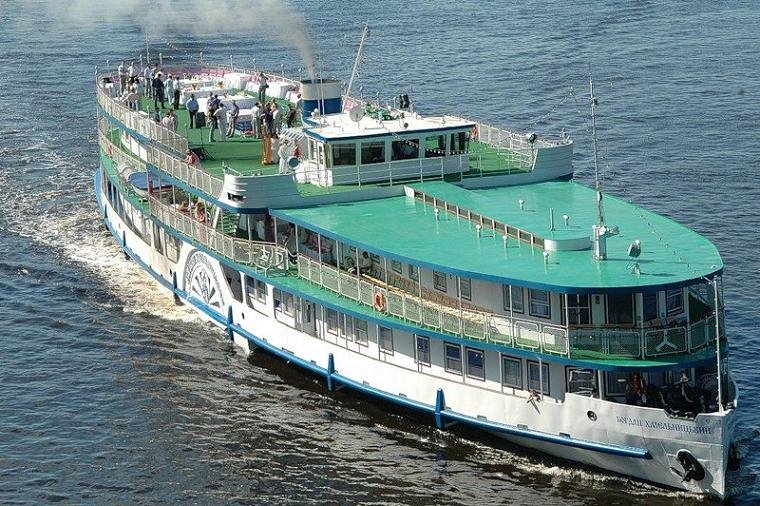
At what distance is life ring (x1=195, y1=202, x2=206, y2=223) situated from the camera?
56031mm

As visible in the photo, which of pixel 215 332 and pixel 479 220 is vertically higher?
pixel 479 220

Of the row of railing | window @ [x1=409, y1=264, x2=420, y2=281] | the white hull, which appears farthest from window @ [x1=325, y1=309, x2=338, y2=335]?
the row of railing

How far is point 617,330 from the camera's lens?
1613 inches

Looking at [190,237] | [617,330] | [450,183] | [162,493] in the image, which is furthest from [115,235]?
[617,330]

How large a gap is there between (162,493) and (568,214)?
16.1m

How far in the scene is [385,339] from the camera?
46594 mm

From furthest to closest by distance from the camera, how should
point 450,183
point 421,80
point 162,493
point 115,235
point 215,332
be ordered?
point 421,80, point 115,235, point 215,332, point 450,183, point 162,493

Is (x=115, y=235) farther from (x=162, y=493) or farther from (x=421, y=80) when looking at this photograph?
(x=421, y=80)

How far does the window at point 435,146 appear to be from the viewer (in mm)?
53531

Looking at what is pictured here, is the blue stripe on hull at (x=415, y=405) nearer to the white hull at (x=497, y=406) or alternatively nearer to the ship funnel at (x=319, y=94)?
the white hull at (x=497, y=406)

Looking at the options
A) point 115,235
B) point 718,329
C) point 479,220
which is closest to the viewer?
point 718,329

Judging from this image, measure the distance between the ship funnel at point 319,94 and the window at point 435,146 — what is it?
21.0 ft

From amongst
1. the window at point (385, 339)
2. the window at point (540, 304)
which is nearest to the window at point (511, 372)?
the window at point (540, 304)

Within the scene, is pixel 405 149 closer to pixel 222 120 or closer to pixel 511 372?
pixel 222 120
